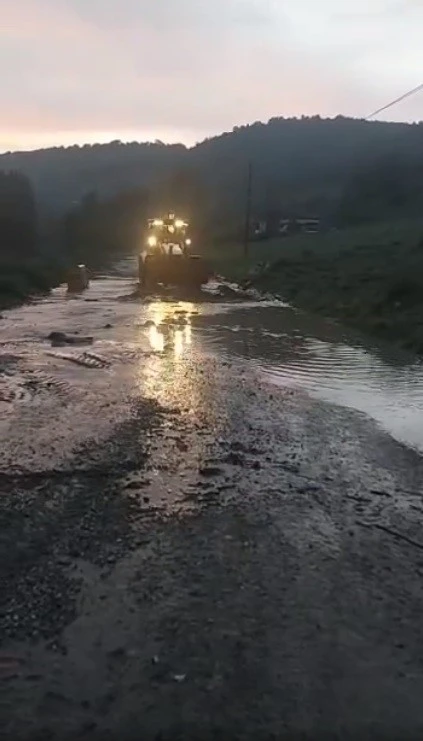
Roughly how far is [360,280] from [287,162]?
5428 inches

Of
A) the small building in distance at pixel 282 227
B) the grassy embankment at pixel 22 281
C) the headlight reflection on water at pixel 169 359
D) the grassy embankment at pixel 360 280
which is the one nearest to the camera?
the headlight reflection on water at pixel 169 359

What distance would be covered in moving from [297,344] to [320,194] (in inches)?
4413

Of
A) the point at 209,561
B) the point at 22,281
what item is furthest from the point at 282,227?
the point at 209,561

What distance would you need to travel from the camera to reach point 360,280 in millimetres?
34125

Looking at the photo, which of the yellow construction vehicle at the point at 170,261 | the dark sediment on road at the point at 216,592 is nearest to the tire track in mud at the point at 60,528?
the dark sediment on road at the point at 216,592

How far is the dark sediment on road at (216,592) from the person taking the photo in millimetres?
4492

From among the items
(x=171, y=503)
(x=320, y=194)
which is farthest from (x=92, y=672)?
(x=320, y=194)

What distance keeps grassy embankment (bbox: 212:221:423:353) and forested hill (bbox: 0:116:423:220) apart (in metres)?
56.8

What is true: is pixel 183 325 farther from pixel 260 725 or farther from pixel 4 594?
pixel 260 725

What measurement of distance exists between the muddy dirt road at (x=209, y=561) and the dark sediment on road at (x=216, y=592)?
0.02 metres

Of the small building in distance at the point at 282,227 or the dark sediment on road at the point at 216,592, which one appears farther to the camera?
the small building in distance at the point at 282,227

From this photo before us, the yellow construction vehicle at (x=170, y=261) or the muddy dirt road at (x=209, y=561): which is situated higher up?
the muddy dirt road at (x=209, y=561)

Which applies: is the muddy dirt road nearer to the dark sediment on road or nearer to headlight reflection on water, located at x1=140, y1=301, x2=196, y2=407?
the dark sediment on road

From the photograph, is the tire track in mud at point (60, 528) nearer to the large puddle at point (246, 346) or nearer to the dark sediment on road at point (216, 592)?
the dark sediment on road at point (216, 592)
